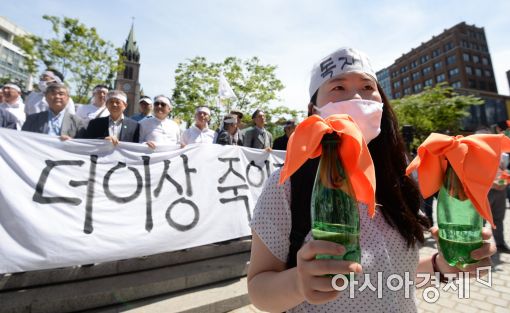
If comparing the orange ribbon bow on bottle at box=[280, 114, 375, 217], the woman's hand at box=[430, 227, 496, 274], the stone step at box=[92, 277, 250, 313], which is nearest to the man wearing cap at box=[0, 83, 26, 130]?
the stone step at box=[92, 277, 250, 313]

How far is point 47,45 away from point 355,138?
74.7 feet

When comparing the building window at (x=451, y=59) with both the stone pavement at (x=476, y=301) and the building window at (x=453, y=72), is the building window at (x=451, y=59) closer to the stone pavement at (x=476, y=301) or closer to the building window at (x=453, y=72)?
the building window at (x=453, y=72)

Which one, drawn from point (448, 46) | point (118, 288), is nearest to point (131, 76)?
point (118, 288)

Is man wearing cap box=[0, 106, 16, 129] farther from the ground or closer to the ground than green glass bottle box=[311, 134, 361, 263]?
farther from the ground

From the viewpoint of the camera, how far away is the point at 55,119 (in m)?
4.18

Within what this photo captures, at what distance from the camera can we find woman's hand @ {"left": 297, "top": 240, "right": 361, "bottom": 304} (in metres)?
0.64

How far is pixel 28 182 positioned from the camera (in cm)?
312

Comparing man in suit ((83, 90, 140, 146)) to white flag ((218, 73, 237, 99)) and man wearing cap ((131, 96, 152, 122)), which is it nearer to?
man wearing cap ((131, 96, 152, 122))

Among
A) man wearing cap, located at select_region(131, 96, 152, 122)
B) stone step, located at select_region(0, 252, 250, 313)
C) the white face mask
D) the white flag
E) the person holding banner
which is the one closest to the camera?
the person holding banner

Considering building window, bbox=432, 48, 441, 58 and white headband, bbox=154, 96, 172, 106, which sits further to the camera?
building window, bbox=432, 48, 441, 58

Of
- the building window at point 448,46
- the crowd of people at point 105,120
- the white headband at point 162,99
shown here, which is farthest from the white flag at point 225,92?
the building window at point 448,46

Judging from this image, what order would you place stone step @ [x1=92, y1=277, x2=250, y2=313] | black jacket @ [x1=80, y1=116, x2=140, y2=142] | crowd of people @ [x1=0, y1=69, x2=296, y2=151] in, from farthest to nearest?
black jacket @ [x1=80, y1=116, x2=140, y2=142]
crowd of people @ [x1=0, y1=69, x2=296, y2=151]
stone step @ [x1=92, y1=277, x2=250, y2=313]

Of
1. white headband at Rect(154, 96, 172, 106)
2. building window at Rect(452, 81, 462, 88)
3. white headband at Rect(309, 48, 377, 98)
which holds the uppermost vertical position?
building window at Rect(452, 81, 462, 88)

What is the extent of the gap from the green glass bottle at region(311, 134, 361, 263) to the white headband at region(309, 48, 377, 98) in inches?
25.7
